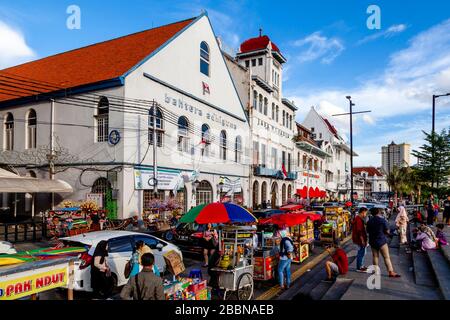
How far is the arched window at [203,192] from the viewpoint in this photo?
26394 millimetres

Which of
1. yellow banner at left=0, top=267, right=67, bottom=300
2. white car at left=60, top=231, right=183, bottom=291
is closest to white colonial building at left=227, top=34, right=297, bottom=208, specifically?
white car at left=60, top=231, right=183, bottom=291

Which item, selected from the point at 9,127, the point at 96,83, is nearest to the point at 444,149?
the point at 96,83

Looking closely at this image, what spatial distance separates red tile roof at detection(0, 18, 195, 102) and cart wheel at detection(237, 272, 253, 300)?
48.1 feet

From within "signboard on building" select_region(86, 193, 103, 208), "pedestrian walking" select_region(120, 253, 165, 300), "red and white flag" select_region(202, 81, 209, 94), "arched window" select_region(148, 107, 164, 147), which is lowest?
"pedestrian walking" select_region(120, 253, 165, 300)

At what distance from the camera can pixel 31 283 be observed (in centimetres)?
539

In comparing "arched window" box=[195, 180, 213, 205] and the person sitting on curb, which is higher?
"arched window" box=[195, 180, 213, 205]

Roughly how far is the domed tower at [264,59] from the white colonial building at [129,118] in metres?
10.5

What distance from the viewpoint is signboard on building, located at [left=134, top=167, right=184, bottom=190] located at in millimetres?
20328

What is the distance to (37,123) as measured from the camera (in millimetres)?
22750

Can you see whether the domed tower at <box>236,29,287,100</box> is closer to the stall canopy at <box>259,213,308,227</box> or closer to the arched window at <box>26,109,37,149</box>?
the arched window at <box>26,109,37,149</box>

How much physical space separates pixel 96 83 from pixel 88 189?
19.4 feet

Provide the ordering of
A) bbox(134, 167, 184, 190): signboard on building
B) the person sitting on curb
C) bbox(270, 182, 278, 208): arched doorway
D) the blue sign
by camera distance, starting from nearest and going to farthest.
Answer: the person sitting on curb
the blue sign
bbox(134, 167, 184, 190): signboard on building
bbox(270, 182, 278, 208): arched doorway

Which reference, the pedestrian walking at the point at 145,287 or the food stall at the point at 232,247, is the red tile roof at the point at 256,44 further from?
the pedestrian walking at the point at 145,287

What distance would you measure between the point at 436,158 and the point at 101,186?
2204cm
